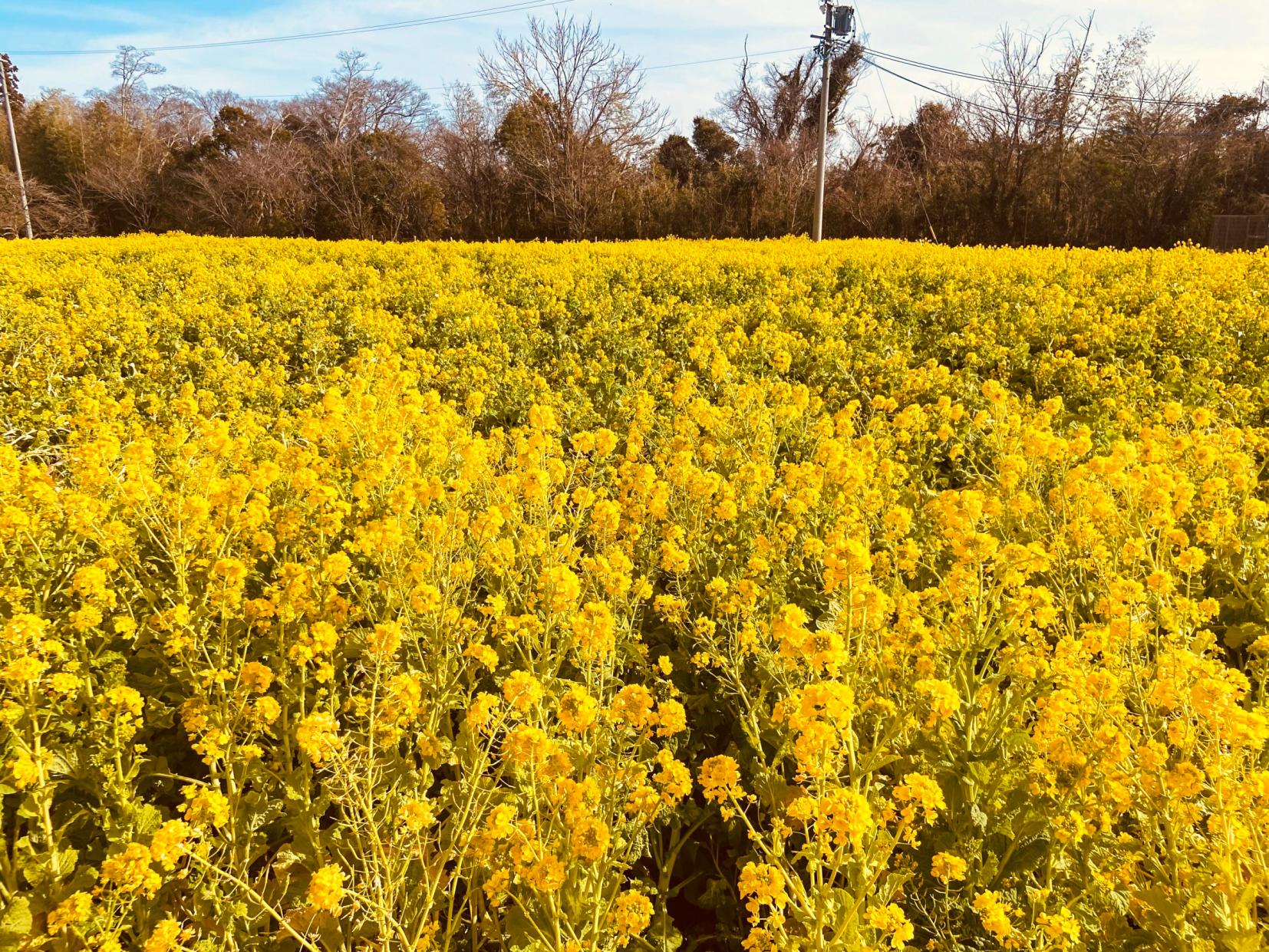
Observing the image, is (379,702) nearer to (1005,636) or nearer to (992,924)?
(992,924)

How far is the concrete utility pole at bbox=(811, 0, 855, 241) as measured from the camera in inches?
741

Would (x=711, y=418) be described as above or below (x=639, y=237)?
below

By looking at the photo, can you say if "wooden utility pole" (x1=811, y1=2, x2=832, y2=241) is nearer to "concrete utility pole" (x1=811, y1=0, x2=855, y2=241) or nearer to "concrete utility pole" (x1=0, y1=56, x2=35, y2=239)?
"concrete utility pole" (x1=811, y1=0, x2=855, y2=241)

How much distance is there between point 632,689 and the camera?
75.1 inches

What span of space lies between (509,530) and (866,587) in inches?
72.8

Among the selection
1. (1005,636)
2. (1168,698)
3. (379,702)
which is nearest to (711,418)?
(1005,636)

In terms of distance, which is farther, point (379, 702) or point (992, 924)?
point (379, 702)

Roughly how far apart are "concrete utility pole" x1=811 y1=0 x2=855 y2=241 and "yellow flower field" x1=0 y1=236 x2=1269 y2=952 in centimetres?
1493

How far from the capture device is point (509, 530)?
357cm

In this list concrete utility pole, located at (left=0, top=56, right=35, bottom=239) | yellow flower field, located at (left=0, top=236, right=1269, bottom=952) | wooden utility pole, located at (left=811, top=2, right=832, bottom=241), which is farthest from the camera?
concrete utility pole, located at (left=0, top=56, right=35, bottom=239)

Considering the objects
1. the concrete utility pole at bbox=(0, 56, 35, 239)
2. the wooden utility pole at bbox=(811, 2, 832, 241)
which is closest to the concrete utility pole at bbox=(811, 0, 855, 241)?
the wooden utility pole at bbox=(811, 2, 832, 241)

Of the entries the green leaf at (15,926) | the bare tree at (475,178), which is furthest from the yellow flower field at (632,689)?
the bare tree at (475,178)

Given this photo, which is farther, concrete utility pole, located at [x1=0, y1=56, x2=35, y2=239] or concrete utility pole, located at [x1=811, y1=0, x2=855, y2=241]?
concrete utility pole, located at [x1=0, y1=56, x2=35, y2=239]

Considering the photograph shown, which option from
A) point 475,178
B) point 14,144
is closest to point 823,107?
point 475,178
